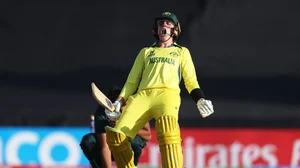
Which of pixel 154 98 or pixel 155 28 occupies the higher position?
pixel 155 28

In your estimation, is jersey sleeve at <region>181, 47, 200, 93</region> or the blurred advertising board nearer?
jersey sleeve at <region>181, 47, 200, 93</region>

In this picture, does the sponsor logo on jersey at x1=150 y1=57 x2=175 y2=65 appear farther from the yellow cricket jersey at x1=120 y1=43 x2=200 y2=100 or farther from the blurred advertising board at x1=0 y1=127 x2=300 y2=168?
the blurred advertising board at x1=0 y1=127 x2=300 y2=168

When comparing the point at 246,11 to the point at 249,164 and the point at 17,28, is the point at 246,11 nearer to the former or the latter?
the point at 249,164

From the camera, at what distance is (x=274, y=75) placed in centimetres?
910

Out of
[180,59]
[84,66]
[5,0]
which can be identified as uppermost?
[5,0]

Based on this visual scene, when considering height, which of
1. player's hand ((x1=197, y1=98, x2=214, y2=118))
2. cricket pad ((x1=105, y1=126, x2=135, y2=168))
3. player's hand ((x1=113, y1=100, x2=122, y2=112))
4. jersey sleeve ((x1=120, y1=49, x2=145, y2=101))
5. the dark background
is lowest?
cricket pad ((x1=105, y1=126, x2=135, y2=168))

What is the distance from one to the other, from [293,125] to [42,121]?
2.64m

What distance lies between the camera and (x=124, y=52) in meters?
9.00

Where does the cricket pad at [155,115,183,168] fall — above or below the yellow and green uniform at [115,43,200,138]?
below

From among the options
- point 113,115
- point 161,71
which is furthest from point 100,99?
point 161,71

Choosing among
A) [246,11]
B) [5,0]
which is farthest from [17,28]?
[246,11]

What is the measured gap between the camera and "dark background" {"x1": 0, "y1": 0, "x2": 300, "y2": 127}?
8.93 m

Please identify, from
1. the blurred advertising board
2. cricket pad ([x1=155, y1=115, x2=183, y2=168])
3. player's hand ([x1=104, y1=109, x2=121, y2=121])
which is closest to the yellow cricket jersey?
player's hand ([x1=104, y1=109, x2=121, y2=121])

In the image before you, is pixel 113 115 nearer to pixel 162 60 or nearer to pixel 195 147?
pixel 162 60
